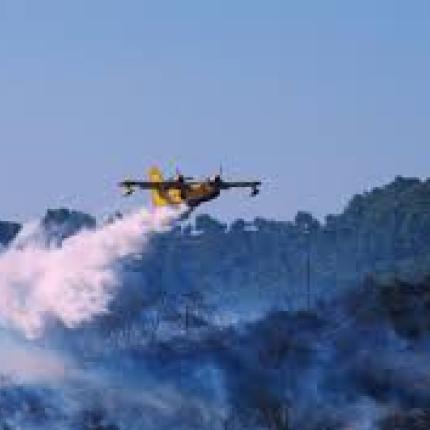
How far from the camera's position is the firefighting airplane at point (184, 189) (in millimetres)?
106125

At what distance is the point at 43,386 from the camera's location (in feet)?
407

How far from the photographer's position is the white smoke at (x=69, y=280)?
121438 millimetres

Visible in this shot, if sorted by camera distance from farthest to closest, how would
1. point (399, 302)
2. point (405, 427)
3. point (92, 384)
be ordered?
point (399, 302) < point (92, 384) < point (405, 427)

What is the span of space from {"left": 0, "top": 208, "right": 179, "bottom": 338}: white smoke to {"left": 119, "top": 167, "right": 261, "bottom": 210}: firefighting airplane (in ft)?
24.9

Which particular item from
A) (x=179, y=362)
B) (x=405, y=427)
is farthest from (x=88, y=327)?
(x=405, y=427)

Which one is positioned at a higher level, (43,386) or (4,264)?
(4,264)

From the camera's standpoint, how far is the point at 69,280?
12194cm

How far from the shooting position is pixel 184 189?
108125mm

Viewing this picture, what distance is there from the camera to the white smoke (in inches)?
4781

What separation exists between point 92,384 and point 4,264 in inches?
458

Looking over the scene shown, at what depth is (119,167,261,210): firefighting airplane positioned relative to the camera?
10612 cm

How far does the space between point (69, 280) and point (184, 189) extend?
1707 centimetres

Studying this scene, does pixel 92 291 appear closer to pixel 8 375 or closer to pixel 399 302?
pixel 8 375

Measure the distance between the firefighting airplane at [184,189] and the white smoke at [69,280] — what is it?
7595 mm
